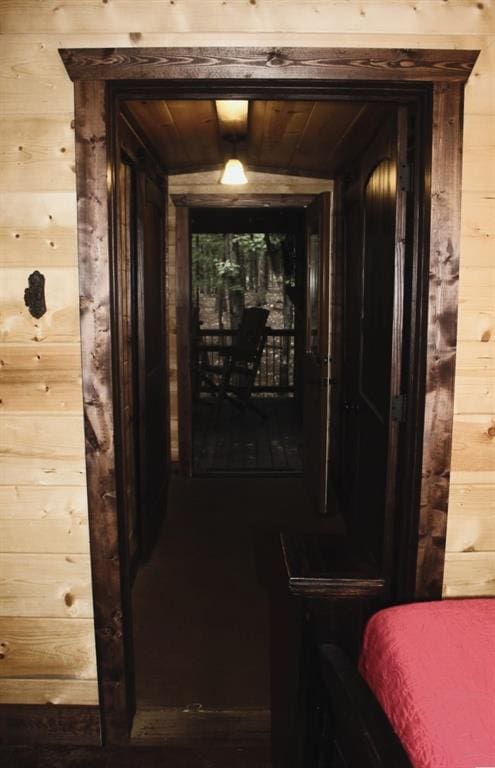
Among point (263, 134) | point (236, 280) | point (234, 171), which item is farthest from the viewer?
point (236, 280)

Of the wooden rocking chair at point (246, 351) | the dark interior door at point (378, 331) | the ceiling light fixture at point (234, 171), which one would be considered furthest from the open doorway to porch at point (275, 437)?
the wooden rocking chair at point (246, 351)

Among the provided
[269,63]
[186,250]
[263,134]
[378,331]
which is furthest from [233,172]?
[269,63]

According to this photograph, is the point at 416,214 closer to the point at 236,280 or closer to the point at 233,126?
the point at 233,126

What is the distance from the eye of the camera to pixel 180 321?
4.43 m

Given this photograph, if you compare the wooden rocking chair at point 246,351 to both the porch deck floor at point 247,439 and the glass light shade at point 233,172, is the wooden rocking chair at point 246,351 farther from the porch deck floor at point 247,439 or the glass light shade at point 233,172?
the glass light shade at point 233,172

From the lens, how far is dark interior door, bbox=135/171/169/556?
3.06 m

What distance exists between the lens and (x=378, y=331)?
2.39m

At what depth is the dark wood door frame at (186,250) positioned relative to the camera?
14.0ft

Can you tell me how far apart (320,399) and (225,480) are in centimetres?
133

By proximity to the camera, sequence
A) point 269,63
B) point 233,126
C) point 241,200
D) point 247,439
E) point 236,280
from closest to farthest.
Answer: point 269,63, point 233,126, point 241,200, point 247,439, point 236,280

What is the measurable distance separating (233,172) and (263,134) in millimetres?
370

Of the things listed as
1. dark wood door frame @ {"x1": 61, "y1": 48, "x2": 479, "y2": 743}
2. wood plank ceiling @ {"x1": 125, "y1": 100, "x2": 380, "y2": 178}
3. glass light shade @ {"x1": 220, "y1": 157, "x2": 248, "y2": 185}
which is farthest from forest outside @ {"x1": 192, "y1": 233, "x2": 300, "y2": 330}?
dark wood door frame @ {"x1": 61, "y1": 48, "x2": 479, "y2": 743}

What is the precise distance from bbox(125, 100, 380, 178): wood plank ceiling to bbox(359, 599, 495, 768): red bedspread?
6.68 ft

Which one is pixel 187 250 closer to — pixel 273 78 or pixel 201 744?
pixel 273 78
